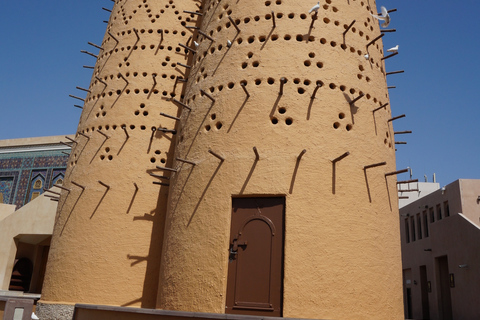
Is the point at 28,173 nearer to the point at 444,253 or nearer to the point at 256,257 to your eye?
the point at 256,257

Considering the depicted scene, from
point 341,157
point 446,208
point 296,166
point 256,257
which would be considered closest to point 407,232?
point 446,208

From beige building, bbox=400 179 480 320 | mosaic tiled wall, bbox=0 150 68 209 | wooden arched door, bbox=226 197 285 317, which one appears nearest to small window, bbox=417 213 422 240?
beige building, bbox=400 179 480 320

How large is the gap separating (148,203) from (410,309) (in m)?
17.7

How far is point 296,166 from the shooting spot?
25.4 feet

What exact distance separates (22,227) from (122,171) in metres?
8.61

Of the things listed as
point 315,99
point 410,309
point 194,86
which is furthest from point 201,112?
point 410,309

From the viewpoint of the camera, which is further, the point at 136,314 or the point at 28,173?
the point at 28,173

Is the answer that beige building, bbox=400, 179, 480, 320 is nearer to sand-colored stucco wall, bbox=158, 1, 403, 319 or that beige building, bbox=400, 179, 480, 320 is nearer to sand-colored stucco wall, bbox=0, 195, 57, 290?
sand-colored stucco wall, bbox=158, 1, 403, 319

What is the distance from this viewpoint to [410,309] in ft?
76.1

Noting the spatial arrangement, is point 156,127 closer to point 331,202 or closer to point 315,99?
point 315,99

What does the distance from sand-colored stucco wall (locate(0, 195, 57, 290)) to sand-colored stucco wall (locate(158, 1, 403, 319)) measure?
9.44m

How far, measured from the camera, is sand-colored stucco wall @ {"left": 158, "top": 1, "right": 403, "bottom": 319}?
7328 millimetres

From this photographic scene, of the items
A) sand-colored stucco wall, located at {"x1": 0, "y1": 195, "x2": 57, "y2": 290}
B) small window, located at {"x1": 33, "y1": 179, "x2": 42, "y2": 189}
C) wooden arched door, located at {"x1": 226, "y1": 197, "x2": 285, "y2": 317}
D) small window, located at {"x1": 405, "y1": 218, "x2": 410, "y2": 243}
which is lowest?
wooden arched door, located at {"x1": 226, "y1": 197, "x2": 285, "y2": 317}

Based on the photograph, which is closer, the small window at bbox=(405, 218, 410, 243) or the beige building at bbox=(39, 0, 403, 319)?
the beige building at bbox=(39, 0, 403, 319)
